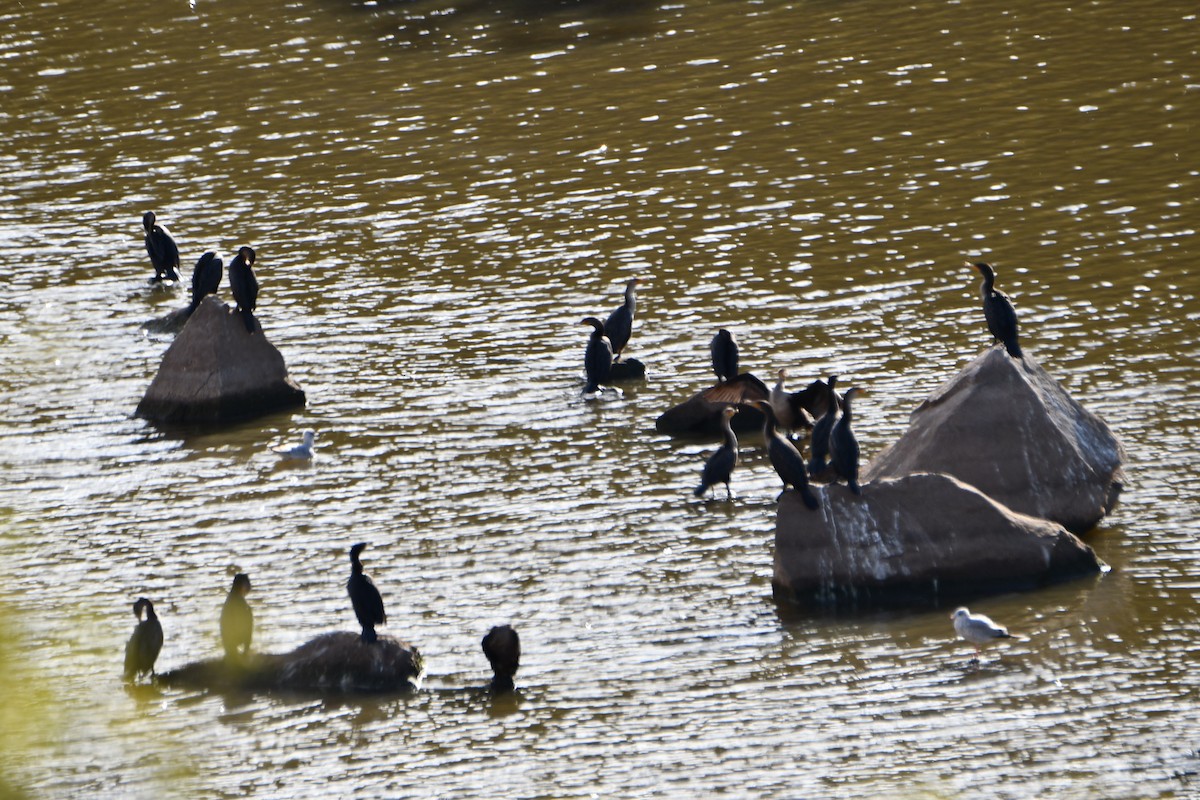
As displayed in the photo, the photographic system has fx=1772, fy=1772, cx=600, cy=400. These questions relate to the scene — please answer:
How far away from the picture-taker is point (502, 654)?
15414 millimetres

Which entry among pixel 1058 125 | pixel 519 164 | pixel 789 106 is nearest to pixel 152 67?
pixel 519 164

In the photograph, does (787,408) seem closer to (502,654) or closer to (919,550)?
(919,550)

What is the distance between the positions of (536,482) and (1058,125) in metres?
15.7

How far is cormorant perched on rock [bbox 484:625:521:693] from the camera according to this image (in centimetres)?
1538

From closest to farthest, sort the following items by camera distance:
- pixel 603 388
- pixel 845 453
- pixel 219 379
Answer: pixel 845 453
pixel 603 388
pixel 219 379

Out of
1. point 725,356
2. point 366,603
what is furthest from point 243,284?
point 366,603

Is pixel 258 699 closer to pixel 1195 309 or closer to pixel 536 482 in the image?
pixel 536 482

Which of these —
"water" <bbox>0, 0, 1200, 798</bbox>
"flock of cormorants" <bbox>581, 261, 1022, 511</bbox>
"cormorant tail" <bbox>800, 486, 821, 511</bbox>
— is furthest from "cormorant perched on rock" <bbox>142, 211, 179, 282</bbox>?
"cormorant tail" <bbox>800, 486, 821, 511</bbox>

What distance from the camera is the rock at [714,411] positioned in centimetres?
2086

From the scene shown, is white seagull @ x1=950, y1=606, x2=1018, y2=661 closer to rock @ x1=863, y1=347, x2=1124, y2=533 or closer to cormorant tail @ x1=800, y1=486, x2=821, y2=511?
cormorant tail @ x1=800, y1=486, x2=821, y2=511

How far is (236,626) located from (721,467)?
556 centimetres

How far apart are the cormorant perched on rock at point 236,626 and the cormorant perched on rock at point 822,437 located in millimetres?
6374

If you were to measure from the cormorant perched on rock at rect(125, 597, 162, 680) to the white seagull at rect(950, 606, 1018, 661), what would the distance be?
720 cm

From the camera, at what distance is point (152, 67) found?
41812 mm
